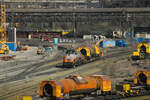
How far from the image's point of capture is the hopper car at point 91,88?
21156mm

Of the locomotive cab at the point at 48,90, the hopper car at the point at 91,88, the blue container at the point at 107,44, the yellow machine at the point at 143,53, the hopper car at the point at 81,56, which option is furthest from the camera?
the blue container at the point at 107,44

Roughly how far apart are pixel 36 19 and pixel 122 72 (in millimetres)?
83134

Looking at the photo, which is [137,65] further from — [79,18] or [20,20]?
[20,20]

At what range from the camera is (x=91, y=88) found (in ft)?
76.9

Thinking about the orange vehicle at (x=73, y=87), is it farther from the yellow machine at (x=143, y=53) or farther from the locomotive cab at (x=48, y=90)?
the yellow machine at (x=143, y=53)

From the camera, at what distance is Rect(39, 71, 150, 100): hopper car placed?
2116cm

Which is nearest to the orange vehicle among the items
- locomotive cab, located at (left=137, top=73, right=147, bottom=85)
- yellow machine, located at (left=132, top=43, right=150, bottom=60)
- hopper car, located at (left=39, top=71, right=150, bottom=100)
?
hopper car, located at (left=39, top=71, right=150, bottom=100)

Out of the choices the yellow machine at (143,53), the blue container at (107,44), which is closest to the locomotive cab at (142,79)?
the yellow machine at (143,53)

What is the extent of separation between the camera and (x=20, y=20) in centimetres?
12469

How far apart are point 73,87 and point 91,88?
193cm

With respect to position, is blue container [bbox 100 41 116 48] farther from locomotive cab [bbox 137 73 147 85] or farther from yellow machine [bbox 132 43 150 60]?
locomotive cab [bbox 137 73 147 85]

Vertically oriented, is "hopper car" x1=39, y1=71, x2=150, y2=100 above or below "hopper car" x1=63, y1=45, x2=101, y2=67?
above

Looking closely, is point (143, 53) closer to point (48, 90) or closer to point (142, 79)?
point (142, 79)

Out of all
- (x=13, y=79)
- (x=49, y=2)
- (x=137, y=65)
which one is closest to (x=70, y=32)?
(x=49, y=2)
